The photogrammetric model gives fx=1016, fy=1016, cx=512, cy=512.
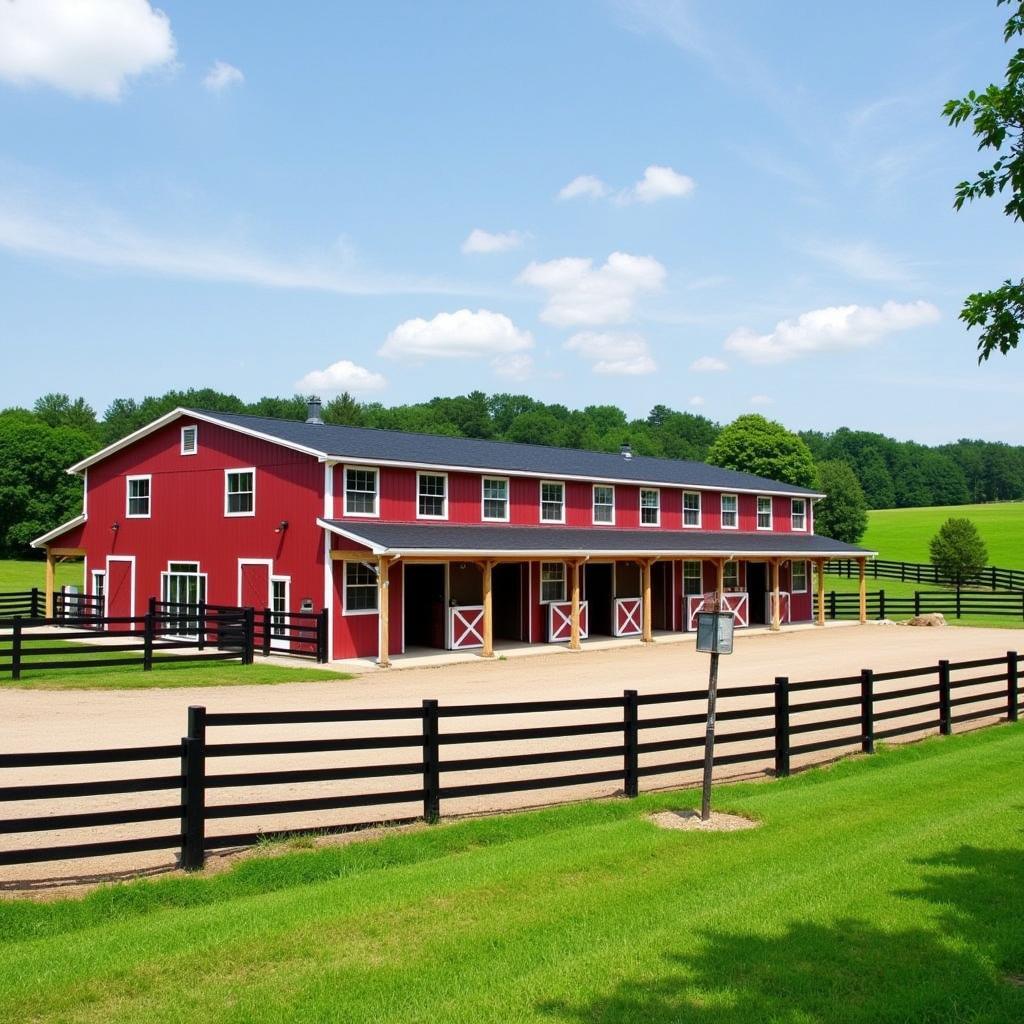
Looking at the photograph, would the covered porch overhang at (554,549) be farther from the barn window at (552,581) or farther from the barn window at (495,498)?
the barn window at (552,581)

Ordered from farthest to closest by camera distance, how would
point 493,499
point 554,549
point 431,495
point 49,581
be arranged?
1. point 49,581
2. point 493,499
3. point 431,495
4. point 554,549

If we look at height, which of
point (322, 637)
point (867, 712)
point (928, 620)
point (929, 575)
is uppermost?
point (929, 575)

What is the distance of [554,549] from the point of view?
28.9 metres

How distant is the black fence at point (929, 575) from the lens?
58.0 metres

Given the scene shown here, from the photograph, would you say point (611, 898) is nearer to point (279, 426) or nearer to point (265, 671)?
point (265, 671)

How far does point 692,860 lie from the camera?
25.8 feet

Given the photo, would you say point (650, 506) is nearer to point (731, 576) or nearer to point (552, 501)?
point (731, 576)

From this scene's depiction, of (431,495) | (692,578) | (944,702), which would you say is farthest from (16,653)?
(692,578)

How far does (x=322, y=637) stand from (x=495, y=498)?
28.1 feet

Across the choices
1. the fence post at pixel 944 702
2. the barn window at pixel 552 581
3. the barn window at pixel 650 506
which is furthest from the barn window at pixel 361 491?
the fence post at pixel 944 702

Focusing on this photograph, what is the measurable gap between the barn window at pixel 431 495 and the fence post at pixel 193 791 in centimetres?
2122

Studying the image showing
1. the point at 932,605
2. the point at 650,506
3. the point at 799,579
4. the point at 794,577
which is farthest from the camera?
the point at 932,605

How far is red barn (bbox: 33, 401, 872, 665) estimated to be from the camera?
26.8 meters

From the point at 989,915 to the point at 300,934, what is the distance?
4.30 metres
